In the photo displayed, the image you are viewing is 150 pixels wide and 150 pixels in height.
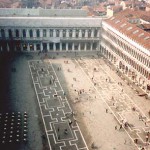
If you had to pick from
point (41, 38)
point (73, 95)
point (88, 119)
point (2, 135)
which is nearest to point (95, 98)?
point (73, 95)

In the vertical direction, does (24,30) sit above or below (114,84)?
above

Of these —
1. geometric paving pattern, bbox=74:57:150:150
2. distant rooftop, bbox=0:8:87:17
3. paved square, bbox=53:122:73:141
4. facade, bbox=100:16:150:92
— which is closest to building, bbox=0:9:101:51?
distant rooftop, bbox=0:8:87:17

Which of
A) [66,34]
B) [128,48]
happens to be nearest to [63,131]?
[128,48]

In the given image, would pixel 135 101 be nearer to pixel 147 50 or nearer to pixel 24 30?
pixel 147 50

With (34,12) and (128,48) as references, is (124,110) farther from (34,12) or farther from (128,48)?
(34,12)

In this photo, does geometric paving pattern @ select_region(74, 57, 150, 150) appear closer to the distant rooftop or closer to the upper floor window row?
the upper floor window row

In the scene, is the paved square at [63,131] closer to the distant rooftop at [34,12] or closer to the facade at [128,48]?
the facade at [128,48]

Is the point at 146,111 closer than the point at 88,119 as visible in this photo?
No
